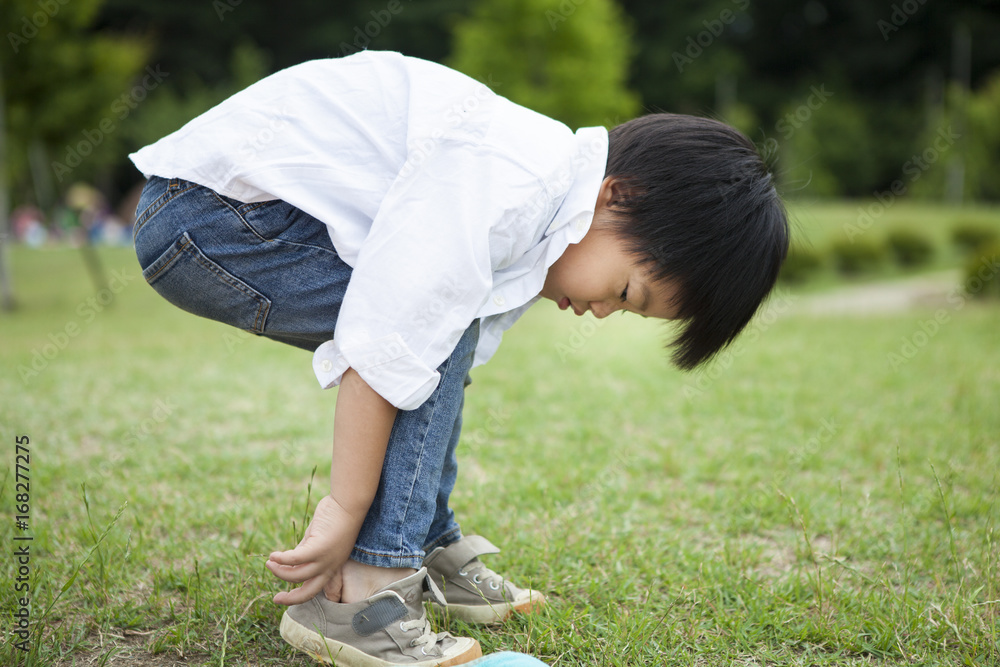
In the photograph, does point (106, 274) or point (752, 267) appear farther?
point (106, 274)

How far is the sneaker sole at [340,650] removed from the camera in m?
1.27

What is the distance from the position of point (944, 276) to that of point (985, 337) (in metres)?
5.86

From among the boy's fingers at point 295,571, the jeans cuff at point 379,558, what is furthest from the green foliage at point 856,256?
the boy's fingers at point 295,571

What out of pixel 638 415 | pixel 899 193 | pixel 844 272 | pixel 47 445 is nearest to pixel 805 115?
pixel 899 193

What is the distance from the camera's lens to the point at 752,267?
1408 millimetres

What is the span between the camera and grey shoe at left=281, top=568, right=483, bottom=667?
4.18 feet

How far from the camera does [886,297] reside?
8508 millimetres

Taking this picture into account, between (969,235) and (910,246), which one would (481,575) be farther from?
(969,235)

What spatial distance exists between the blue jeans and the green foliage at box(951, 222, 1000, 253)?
41.0ft

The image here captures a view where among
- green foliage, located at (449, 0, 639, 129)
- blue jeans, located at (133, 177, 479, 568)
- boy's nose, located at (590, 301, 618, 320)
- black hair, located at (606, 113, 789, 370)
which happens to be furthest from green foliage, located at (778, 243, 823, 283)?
blue jeans, located at (133, 177, 479, 568)

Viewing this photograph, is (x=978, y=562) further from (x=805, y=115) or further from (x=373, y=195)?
(x=805, y=115)

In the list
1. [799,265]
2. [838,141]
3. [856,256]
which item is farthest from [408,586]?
[838,141]

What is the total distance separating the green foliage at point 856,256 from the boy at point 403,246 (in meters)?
10.7

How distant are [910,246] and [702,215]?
11686 mm
